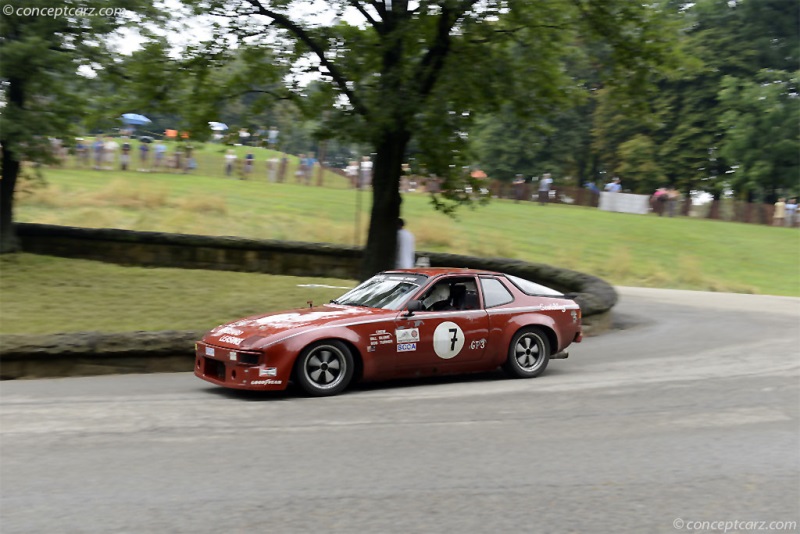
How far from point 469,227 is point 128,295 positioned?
21.7 metres

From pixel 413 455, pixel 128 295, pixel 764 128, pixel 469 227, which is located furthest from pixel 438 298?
pixel 764 128

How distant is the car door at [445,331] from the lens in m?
9.70

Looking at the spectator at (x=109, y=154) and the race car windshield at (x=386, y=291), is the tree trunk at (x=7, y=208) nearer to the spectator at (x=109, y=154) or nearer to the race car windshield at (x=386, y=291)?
the race car windshield at (x=386, y=291)

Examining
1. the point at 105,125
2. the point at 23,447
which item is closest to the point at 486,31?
the point at 105,125

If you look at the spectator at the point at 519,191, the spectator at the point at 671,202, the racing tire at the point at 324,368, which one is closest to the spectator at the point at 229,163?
the spectator at the point at 519,191

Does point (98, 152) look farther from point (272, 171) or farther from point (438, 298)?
point (438, 298)

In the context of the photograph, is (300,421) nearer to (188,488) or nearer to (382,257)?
(188,488)

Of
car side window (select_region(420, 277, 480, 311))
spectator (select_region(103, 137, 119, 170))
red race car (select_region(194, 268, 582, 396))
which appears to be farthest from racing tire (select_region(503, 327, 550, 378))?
spectator (select_region(103, 137, 119, 170))

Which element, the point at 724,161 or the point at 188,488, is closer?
the point at 188,488

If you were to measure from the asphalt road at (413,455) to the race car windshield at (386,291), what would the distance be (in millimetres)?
868

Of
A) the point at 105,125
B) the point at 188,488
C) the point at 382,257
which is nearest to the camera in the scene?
the point at 188,488

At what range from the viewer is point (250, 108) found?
55.1 feet

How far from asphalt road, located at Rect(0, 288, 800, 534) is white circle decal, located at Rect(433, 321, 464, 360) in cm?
39

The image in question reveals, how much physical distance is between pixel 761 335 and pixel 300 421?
958 centimetres
